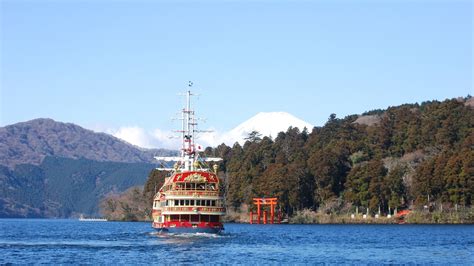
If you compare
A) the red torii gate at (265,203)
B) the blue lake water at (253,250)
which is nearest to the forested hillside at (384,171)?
the red torii gate at (265,203)

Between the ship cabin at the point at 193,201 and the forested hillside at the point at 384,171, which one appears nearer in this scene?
the ship cabin at the point at 193,201

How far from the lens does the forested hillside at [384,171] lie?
146 metres

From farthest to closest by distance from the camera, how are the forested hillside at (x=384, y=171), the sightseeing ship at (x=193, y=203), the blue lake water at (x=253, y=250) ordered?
the forested hillside at (x=384, y=171) → the sightseeing ship at (x=193, y=203) → the blue lake water at (x=253, y=250)

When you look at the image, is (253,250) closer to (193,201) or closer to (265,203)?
(193,201)

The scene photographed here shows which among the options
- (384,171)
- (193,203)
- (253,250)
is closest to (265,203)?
(384,171)

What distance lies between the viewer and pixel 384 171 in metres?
157

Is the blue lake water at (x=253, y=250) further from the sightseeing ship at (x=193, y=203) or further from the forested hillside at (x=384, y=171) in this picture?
the forested hillside at (x=384, y=171)

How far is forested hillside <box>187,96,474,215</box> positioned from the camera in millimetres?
145625

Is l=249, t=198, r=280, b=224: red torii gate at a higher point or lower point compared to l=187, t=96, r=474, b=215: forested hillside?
lower

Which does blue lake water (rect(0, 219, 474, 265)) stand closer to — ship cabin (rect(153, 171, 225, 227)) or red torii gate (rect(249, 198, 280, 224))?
ship cabin (rect(153, 171, 225, 227))

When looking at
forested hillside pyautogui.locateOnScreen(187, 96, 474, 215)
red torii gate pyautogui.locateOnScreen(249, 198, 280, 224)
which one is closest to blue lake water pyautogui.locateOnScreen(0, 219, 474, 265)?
forested hillside pyautogui.locateOnScreen(187, 96, 474, 215)

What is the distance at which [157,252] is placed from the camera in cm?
7894

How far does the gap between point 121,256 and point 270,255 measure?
12.6 m

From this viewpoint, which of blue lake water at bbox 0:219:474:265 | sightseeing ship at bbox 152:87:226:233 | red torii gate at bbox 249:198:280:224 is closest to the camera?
blue lake water at bbox 0:219:474:265
